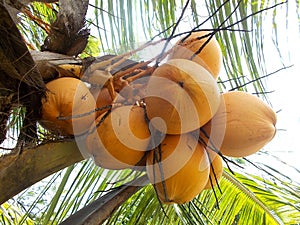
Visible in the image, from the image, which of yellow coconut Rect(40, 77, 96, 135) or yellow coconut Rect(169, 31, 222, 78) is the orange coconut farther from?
yellow coconut Rect(169, 31, 222, 78)

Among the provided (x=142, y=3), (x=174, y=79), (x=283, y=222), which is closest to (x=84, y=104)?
(x=174, y=79)

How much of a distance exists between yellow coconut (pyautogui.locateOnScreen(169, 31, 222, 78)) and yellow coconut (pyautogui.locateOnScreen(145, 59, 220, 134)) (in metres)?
0.07

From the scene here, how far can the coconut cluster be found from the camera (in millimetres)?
846

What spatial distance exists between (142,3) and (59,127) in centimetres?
95

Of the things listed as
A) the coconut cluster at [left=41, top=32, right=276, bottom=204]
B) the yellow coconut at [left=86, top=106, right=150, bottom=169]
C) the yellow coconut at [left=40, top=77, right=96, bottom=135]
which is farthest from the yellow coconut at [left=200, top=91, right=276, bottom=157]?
the yellow coconut at [left=40, top=77, right=96, bottom=135]

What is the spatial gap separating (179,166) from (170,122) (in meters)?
0.10

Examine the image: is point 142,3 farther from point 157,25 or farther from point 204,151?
point 204,151

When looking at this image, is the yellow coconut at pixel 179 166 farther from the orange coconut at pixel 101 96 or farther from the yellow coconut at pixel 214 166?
the orange coconut at pixel 101 96

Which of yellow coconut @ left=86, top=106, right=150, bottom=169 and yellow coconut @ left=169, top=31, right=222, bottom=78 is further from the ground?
yellow coconut @ left=169, top=31, right=222, bottom=78

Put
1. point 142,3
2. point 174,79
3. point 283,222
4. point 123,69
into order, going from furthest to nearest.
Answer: point 142,3
point 283,222
point 123,69
point 174,79

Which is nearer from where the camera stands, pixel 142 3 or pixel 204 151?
pixel 204 151

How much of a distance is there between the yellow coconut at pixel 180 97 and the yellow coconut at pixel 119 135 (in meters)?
0.03

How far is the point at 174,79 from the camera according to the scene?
0.84 meters

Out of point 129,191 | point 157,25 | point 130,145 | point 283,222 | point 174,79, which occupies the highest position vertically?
point 157,25
